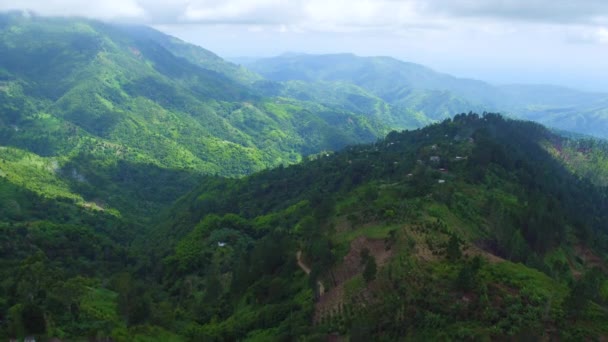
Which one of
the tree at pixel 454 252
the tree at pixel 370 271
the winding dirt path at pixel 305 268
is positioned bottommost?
the winding dirt path at pixel 305 268

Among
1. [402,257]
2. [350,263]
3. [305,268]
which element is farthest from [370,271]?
[305,268]

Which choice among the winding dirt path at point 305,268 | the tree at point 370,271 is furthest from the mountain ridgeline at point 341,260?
the winding dirt path at point 305,268

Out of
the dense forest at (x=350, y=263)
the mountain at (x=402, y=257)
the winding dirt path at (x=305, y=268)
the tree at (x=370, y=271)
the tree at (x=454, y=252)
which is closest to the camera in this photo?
the mountain at (x=402, y=257)

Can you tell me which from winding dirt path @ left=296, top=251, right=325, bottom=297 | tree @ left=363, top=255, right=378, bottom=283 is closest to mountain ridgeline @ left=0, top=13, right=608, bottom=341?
tree @ left=363, top=255, right=378, bottom=283

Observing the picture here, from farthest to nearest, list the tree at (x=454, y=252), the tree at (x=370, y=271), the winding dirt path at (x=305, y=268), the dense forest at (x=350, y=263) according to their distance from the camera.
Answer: the winding dirt path at (x=305, y=268) → the tree at (x=454, y=252) → the tree at (x=370, y=271) → the dense forest at (x=350, y=263)

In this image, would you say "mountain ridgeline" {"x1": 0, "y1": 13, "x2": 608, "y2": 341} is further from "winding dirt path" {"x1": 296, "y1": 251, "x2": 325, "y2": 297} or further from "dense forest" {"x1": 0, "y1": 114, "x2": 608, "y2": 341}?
"winding dirt path" {"x1": 296, "y1": 251, "x2": 325, "y2": 297}

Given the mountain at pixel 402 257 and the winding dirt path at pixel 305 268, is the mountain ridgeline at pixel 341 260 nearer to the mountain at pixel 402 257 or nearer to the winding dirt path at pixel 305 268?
the mountain at pixel 402 257

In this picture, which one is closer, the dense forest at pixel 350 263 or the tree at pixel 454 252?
the dense forest at pixel 350 263

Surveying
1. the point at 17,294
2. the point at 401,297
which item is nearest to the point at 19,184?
the point at 17,294
